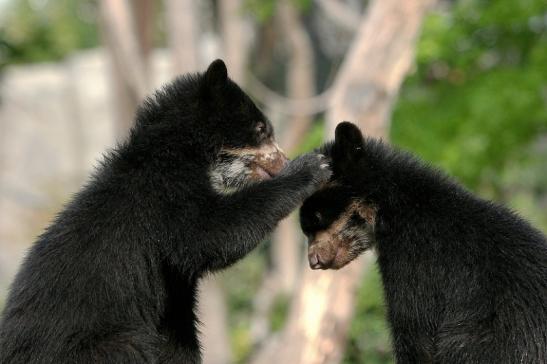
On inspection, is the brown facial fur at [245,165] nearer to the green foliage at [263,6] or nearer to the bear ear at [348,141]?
the bear ear at [348,141]

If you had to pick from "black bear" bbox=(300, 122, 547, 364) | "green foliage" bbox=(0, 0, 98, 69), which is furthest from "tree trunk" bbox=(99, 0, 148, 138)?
"green foliage" bbox=(0, 0, 98, 69)

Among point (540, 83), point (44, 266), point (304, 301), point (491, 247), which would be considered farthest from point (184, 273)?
point (540, 83)

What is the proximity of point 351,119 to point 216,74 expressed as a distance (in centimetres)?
358

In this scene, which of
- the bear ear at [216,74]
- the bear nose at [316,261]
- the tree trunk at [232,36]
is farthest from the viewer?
the tree trunk at [232,36]

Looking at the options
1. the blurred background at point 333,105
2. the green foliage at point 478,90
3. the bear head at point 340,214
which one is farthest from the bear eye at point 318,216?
the green foliage at point 478,90

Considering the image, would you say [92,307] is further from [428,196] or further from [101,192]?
[428,196]

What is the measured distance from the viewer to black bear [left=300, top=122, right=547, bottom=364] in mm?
4855

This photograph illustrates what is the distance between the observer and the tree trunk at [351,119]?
29.6 feet

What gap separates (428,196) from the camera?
17.3ft

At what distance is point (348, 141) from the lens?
541 centimetres

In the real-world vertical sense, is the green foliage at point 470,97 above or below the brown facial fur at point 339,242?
below

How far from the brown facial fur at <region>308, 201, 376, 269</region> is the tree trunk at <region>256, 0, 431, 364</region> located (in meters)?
3.19

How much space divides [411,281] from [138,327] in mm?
1568

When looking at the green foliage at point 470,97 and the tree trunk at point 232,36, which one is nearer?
the green foliage at point 470,97
